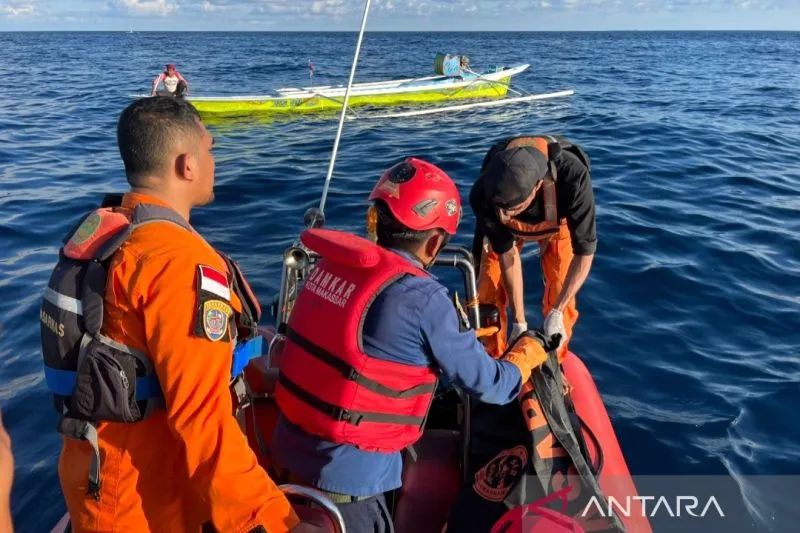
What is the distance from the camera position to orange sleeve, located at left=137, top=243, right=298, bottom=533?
167 centimetres

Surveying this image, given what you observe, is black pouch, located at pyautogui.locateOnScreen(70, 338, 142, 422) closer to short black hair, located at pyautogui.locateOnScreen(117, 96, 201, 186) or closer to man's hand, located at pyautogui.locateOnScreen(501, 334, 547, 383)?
short black hair, located at pyautogui.locateOnScreen(117, 96, 201, 186)

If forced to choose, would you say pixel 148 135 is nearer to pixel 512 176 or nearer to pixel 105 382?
pixel 105 382

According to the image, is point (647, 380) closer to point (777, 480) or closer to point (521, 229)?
point (777, 480)

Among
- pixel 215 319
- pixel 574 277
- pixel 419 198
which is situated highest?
pixel 419 198

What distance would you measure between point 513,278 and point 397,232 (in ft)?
7.05

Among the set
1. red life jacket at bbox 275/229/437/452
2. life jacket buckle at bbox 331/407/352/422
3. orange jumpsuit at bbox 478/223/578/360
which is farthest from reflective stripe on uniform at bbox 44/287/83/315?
orange jumpsuit at bbox 478/223/578/360

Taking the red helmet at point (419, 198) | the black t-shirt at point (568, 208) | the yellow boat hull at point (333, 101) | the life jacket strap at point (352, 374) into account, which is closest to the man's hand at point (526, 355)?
the life jacket strap at point (352, 374)

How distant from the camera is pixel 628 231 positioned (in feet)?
24.9

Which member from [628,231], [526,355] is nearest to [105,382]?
[526,355]

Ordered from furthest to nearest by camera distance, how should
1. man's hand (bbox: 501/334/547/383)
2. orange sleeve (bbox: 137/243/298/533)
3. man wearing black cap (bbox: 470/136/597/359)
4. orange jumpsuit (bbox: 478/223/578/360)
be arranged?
orange jumpsuit (bbox: 478/223/578/360) < man wearing black cap (bbox: 470/136/597/359) < man's hand (bbox: 501/334/547/383) < orange sleeve (bbox: 137/243/298/533)

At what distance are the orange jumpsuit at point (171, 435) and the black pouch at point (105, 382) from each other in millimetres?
51

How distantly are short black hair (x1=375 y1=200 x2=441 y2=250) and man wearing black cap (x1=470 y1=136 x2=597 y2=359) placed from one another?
1.36 metres

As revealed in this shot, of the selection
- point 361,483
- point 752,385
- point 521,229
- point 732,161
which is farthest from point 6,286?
point 732,161

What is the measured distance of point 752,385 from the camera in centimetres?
469
